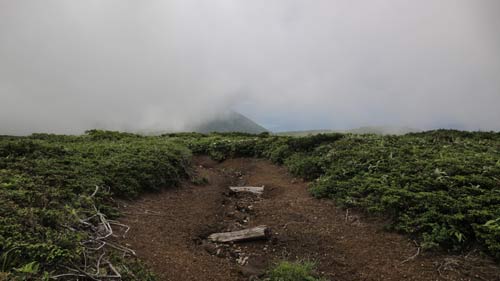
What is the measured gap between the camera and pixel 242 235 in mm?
8180

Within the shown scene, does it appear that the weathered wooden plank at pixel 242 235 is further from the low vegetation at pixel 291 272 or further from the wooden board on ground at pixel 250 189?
the wooden board on ground at pixel 250 189

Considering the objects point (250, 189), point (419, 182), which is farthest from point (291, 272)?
point (250, 189)

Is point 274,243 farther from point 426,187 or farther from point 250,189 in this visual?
point 250,189

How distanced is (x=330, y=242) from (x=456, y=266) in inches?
98.5

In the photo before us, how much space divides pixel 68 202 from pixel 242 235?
3820 mm

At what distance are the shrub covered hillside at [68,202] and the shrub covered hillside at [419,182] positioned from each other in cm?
570

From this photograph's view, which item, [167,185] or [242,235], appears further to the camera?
[167,185]

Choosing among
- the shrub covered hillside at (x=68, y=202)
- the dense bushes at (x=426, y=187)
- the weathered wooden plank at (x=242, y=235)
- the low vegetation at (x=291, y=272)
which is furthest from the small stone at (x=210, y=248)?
the dense bushes at (x=426, y=187)

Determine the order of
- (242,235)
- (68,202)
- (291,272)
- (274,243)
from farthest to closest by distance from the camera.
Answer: (242,235) < (274,243) < (68,202) < (291,272)

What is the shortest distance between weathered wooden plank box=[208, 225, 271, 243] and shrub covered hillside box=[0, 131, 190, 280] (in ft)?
7.53

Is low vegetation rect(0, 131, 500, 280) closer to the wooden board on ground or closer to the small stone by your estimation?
the small stone

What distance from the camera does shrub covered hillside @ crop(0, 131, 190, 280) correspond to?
4633mm

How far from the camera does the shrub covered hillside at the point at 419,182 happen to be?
7.35m

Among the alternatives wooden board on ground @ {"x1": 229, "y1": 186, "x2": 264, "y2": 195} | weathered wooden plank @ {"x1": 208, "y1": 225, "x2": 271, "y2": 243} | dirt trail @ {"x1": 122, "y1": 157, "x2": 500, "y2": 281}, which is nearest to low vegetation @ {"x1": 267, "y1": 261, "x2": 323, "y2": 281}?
dirt trail @ {"x1": 122, "y1": 157, "x2": 500, "y2": 281}
